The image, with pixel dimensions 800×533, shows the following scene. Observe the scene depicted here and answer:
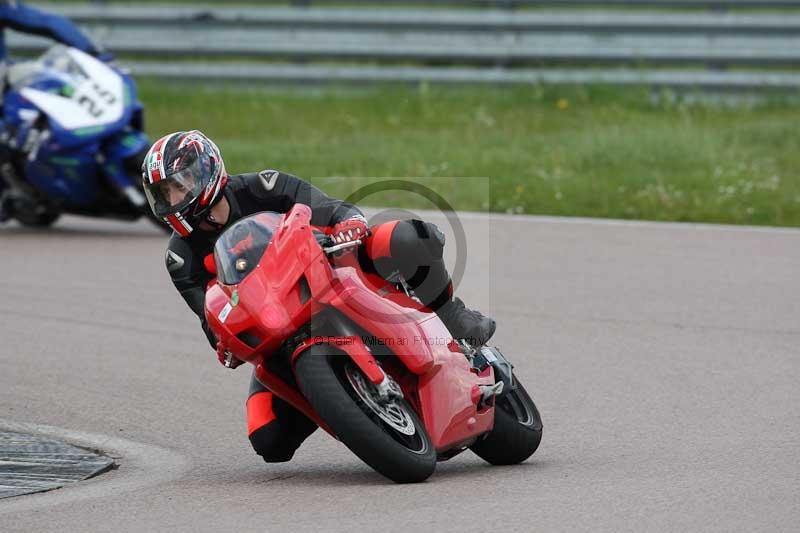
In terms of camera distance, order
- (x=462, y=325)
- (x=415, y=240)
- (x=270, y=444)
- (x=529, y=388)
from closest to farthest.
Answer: (x=415, y=240), (x=270, y=444), (x=462, y=325), (x=529, y=388)

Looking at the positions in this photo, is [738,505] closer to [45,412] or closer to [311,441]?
[311,441]

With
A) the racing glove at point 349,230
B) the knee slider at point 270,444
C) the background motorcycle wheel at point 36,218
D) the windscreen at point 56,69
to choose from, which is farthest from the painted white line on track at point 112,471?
the background motorcycle wheel at point 36,218

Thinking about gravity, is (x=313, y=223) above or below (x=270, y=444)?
above

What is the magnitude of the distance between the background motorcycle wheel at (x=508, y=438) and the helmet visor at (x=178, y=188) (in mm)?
1384

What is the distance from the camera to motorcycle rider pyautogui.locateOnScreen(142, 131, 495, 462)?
5.53m

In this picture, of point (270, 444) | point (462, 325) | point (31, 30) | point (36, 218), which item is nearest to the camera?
point (270, 444)

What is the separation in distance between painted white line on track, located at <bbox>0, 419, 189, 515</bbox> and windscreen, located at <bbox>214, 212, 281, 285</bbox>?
88 centimetres

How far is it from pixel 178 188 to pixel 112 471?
1123mm

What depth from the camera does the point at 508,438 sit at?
578 centimetres

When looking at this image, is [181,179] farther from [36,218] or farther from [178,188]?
[36,218]

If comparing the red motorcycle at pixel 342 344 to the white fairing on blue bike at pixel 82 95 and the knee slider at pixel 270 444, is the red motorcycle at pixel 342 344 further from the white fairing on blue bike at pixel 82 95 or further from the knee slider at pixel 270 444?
the white fairing on blue bike at pixel 82 95

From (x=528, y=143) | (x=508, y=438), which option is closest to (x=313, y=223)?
(x=508, y=438)

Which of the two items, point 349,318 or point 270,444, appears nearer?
point 349,318

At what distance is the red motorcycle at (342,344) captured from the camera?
5.15 m
